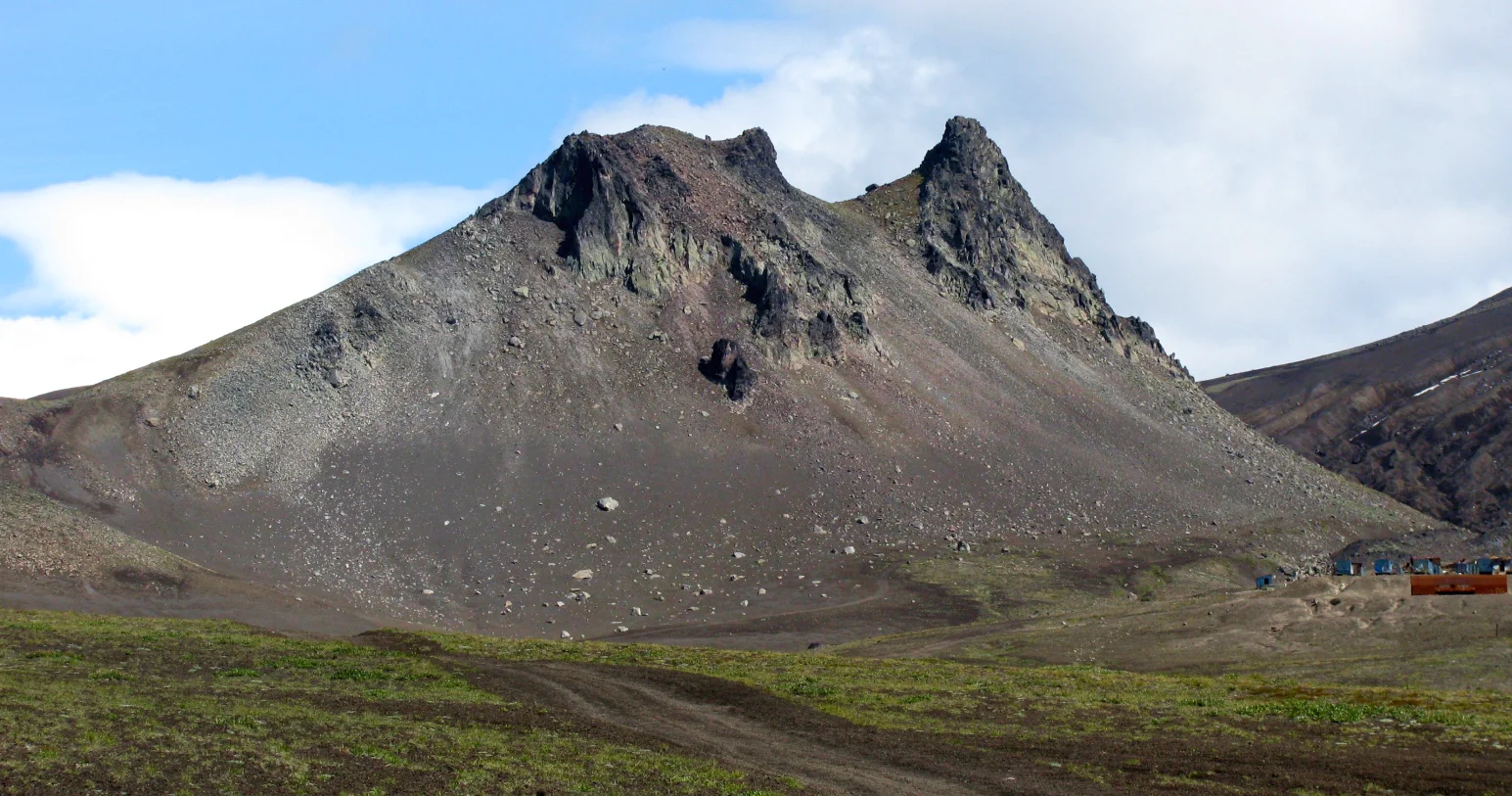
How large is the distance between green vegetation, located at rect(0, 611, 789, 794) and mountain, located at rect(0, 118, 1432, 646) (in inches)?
2234

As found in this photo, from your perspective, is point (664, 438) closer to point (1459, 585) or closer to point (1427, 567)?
point (1427, 567)

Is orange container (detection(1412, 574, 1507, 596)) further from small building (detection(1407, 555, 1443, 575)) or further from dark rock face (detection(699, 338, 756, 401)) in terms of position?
dark rock face (detection(699, 338, 756, 401))

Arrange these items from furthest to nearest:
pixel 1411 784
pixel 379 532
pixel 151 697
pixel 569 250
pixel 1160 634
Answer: pixel 569 250 → pixel 379 532 → pixel 1160 634 → pixel 151 697 → pixel 1411 784

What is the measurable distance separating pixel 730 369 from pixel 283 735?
118865 millimetres

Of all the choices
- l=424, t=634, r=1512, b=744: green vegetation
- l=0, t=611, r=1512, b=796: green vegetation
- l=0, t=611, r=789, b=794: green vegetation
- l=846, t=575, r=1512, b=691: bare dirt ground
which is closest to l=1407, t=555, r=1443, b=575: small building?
l=846, t=575, r=1512, b=691: bare dirt ground

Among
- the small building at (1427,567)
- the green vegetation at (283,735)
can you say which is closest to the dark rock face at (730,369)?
the small building at (1427,567)

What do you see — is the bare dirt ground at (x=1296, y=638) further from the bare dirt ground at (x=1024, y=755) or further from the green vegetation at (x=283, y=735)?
the green vegetation at (x=283, y=735)

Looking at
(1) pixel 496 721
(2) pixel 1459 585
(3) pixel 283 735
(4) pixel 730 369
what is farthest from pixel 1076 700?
(4) pixel 730 369

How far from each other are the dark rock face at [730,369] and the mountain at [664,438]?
288 mm

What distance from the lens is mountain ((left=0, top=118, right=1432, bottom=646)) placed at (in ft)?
393

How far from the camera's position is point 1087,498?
490 ft

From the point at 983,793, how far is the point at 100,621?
2189 inches

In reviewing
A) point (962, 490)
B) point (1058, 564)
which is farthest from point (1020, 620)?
point (962, 490)

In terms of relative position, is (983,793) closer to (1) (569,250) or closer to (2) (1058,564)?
(2) (1058,564)
